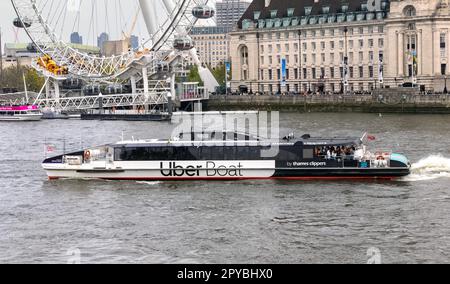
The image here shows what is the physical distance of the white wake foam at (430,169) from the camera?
27.5 meters

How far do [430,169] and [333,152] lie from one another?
3.12 meters

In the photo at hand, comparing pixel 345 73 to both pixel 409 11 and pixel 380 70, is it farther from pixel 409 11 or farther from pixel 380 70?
pixel 409 11

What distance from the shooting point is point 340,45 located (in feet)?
270

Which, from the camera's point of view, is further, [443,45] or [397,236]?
[443,45]

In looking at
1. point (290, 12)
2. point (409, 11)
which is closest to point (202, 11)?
point (409, 11)

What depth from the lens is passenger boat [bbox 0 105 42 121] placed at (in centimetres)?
7062

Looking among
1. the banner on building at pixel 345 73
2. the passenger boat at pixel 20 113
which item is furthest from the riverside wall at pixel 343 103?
the passenger boat at pixel 20 113

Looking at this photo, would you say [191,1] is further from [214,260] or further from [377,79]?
[214,260]

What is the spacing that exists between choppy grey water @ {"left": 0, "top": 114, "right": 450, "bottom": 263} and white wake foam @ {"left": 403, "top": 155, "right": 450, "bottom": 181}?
0.10ft

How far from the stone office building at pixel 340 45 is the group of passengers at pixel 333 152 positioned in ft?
155

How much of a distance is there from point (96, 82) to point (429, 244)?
65149 mm
